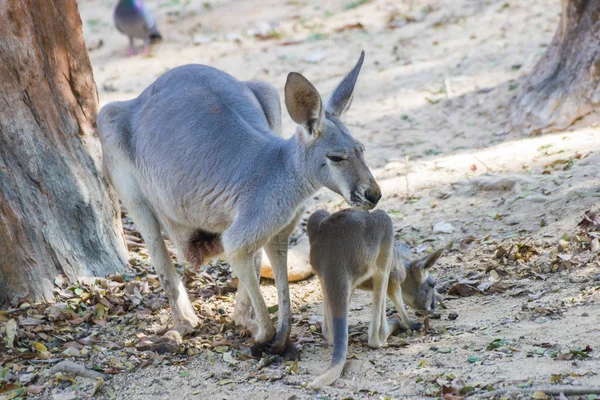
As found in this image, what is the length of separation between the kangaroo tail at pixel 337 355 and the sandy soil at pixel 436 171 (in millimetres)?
57

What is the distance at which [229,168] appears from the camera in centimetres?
434

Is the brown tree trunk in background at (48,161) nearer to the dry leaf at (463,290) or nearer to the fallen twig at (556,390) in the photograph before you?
the dry leaf at (463,290)

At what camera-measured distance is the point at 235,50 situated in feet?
38.6

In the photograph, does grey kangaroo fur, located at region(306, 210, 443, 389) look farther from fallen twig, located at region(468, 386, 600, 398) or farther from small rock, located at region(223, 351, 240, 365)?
fallen twig, located at region(468, 386, 600, 398)

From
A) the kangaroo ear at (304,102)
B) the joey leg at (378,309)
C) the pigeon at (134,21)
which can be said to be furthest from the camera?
the pigeon at (134,21)

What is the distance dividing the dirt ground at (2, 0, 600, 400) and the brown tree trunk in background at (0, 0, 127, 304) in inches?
27.4

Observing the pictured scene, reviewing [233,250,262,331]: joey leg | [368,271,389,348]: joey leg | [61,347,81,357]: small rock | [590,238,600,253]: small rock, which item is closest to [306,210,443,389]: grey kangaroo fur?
[368,271,389,348]: joey leg

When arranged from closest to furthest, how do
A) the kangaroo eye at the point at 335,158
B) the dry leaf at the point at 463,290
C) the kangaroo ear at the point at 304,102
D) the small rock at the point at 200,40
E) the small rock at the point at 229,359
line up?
the kangaroo ear at the point at 304,102
the kangaroo eye at the point at 335,158
the small rock at the point at 229,359
the dry leaf at the point at 463,290
the small rock at the point at 200,40

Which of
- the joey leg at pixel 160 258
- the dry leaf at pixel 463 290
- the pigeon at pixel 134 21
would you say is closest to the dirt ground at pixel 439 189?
the dry leaf at pixel 463 290

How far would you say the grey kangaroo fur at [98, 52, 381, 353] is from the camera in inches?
156

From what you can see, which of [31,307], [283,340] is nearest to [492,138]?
[283,340]

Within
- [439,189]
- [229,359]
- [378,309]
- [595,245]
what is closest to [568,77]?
[439,189]

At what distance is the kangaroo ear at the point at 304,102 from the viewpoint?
3.78 metres

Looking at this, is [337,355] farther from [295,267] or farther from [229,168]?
[295,267]
